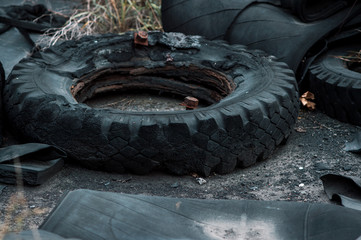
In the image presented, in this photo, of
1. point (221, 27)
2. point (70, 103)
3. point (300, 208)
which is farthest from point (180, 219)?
point (221, 27)

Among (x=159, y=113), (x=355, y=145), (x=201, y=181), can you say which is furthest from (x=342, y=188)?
(x=159, y=113)

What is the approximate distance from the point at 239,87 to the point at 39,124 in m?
1.17

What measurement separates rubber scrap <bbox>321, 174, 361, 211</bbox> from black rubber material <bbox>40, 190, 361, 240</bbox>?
55 centimetres

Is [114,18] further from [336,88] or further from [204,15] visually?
[336,88]

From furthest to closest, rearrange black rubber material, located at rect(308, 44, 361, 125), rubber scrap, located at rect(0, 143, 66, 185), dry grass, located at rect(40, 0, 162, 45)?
1. dry grass, located at rect(40, 0, 162, 45)
2. black rubber material, located at rect(308, 44, 361, 125)
3. rubber scrap, located at rect(0, 143, 66, 185)

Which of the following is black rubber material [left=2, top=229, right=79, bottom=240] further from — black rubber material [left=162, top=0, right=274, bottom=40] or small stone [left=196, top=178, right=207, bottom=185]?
black rubber material [left=162, top=0, right=274, bottom=40]

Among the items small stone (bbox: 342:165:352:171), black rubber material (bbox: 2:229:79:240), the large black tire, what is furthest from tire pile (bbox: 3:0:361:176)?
black rubber material (bbox: 2:229:79:240)

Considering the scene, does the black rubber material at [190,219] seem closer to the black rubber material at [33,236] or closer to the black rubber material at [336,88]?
the black rubber material at [33,236]

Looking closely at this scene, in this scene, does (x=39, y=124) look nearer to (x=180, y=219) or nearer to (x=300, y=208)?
(x=180, y=219)

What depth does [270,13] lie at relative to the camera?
3.53 meters

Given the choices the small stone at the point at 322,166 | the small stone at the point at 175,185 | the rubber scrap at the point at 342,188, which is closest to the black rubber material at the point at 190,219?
the rubber scrap at the point at 342,188

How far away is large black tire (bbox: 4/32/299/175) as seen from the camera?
7.87ft

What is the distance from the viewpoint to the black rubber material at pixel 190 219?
1.53 m

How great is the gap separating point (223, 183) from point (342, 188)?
1.84 ft
